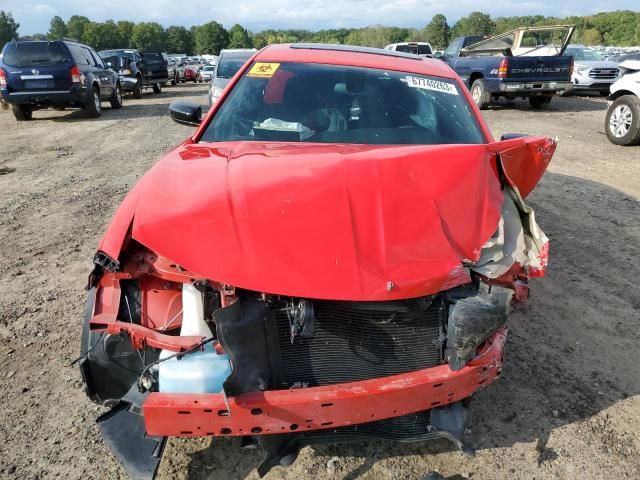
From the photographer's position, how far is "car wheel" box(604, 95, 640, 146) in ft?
28.9

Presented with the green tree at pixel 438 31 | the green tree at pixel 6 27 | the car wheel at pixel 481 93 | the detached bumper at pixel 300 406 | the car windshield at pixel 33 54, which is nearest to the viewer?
the detached bumper at pixel 300 406

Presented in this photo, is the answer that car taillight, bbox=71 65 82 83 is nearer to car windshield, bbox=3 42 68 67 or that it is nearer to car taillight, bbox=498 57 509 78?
car windshield, bbox=3 42 68 67

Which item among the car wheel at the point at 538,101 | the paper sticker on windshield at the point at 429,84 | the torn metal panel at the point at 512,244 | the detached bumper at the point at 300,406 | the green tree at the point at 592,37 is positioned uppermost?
the paper sticker on windshield at the point at 429,84

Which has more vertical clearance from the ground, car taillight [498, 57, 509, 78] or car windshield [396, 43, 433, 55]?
car taillight [498, 57, 509, 78]

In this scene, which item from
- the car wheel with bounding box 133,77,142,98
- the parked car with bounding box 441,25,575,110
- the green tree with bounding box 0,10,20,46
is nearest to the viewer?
the parked car with bounding box 441,25,575,110

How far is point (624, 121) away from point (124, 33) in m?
94.1

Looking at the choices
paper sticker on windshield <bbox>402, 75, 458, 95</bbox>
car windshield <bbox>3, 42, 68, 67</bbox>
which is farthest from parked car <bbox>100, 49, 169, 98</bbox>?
paper sticker on windshield <bbox>402, 75, 458, 95</bbox>

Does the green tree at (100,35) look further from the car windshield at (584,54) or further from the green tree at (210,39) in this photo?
the car windshield at (584,54)

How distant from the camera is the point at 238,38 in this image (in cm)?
9881

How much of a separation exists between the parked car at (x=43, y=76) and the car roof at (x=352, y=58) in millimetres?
9611

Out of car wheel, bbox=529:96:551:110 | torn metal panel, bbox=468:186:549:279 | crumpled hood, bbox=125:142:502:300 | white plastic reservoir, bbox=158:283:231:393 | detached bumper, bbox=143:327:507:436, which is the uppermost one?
crumpled hood, bbox=125:142:502:300

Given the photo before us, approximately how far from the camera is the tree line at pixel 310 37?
64125 millimetres

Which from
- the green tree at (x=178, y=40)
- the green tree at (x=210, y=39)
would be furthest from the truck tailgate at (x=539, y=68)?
the green tree at (x=178, y=40)

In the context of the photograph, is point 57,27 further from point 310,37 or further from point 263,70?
point 263,70
